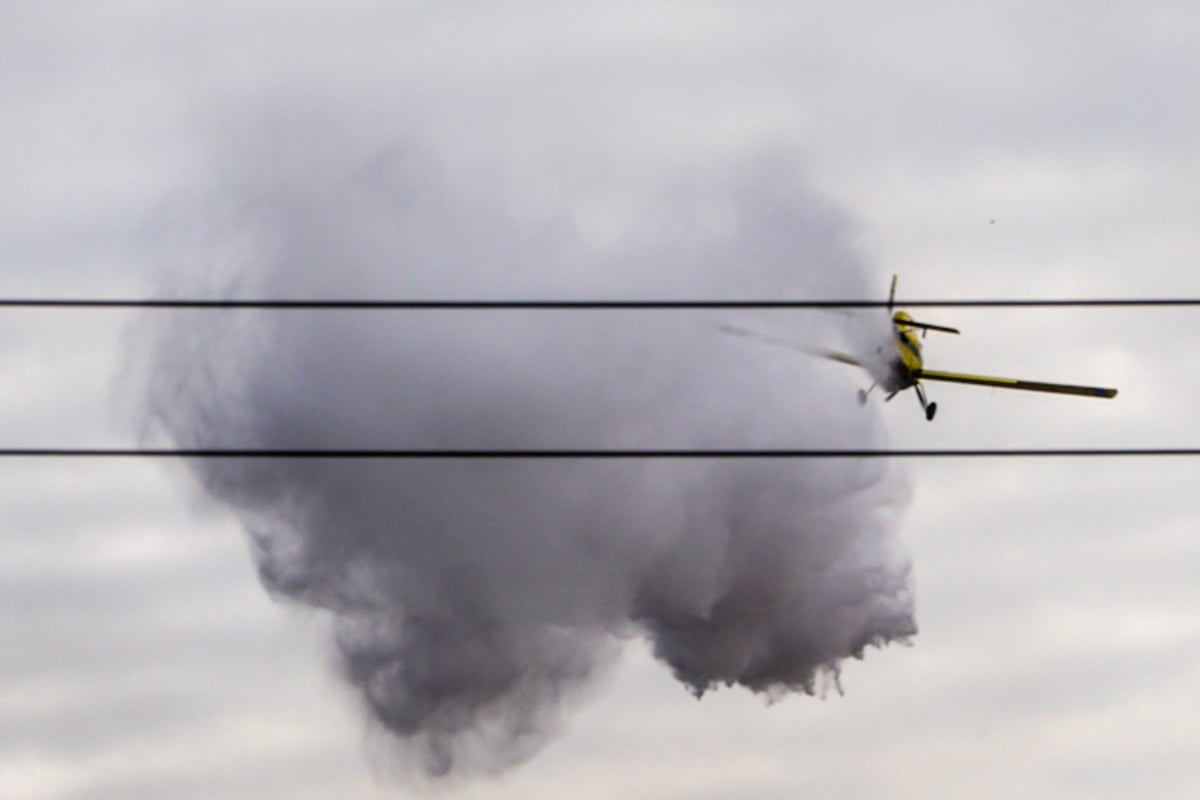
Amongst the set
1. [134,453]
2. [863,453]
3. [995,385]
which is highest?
[995,385]

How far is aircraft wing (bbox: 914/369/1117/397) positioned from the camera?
6209 cm

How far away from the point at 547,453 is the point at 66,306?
17.1 feet

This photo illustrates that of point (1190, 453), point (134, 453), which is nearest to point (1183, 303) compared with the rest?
point (1190, 453)

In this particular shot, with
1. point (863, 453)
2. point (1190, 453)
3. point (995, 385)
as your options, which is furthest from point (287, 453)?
point (995, 385)

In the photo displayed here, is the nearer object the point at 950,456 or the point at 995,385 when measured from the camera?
the point at 950,456

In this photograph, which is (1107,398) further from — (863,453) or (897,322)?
(863,453)

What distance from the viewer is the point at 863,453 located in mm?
21359

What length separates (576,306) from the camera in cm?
1973

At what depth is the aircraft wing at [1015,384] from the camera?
62094 mm

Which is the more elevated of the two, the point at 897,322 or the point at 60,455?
the point at 897,322

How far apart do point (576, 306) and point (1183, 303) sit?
690 centimetres

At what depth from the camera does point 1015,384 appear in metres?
67.2

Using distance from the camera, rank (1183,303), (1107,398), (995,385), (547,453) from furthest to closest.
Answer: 1. (995,385)
2. (1107,398)
3. (1183,303)
4. (547,453)

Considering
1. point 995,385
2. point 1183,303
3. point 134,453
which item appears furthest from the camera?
point 995,385
